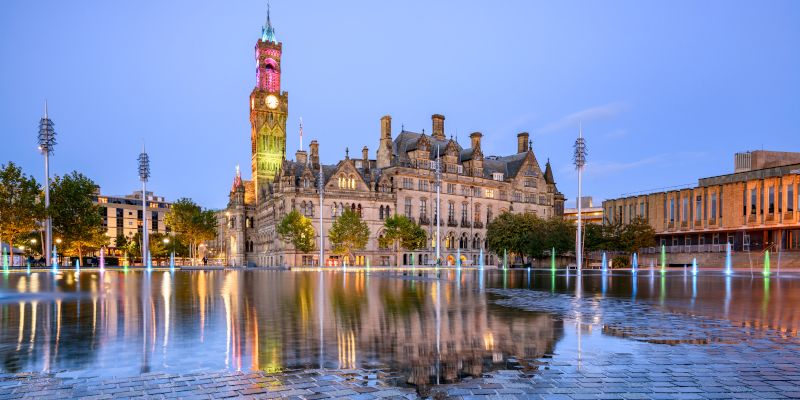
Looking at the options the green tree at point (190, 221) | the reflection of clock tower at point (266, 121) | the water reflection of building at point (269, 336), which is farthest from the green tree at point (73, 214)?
the water reflection of building at point (269, 336)

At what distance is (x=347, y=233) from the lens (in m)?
82.1

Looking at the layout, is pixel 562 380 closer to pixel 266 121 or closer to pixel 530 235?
pixel 530 235

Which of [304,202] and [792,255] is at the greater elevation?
[304,202]

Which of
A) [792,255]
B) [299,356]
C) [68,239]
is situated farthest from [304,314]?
[792,255]

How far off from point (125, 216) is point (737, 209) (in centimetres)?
14155

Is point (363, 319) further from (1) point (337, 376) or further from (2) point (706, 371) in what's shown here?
(2) point (706, 371)

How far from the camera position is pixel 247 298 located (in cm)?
2270

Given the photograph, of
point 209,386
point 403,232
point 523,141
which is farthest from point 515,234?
point 209,386

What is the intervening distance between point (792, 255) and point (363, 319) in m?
67.5

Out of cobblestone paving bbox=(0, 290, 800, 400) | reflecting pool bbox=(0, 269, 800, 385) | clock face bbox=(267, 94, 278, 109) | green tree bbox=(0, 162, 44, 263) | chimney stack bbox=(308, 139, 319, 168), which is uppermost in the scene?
clock face bbox=(267, 94, 278, 109)

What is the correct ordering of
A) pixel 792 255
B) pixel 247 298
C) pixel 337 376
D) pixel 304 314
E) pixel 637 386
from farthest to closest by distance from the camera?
pixel 792 255 → pixel 247 298 → pixel 304 314 → pixel 337 376 → pixel 637 386

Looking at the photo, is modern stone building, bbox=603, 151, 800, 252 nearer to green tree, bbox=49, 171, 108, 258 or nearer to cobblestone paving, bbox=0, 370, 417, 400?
green tree, bbox=49, 171, 108, 258

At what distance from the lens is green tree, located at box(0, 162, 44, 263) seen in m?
57.7

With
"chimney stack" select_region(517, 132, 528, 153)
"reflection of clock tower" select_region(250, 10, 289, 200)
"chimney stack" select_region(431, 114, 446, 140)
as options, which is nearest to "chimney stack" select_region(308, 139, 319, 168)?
"reflection of clock tower" select_region(250, 10, 289, 200)
